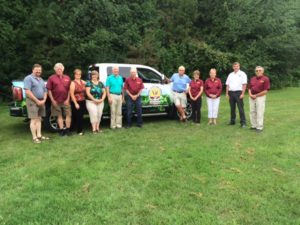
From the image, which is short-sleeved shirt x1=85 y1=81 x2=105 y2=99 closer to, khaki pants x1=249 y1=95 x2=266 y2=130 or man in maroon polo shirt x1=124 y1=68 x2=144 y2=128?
man in maroon polo shirt x1=124 y1=68 x2=144 y2=128

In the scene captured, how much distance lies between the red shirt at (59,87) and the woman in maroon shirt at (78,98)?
167mm

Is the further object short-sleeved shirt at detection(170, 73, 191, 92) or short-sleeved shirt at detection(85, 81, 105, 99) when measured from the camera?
short-sleeved shirt at detection(170, 73, 191, 92)

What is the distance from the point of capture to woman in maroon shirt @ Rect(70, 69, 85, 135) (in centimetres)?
895

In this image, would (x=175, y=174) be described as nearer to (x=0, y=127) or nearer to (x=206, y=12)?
(x=0, y=127)

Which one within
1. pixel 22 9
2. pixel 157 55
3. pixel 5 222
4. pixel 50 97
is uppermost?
pixel 22 9

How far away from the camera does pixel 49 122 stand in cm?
944

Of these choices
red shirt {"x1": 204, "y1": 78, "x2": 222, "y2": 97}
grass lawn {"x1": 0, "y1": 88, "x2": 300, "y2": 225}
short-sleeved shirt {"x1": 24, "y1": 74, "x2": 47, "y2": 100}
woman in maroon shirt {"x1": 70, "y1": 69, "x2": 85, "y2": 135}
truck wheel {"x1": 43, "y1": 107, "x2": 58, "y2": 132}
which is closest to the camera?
grass lawn {"x1": 0, "y1": 88, "x2": 300, "y2": 225}

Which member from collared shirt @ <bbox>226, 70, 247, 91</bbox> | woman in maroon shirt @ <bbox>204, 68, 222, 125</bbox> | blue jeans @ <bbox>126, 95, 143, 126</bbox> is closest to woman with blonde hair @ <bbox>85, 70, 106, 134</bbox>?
blue jeans @ <bbox>126, 95, 143, 126</bbox>

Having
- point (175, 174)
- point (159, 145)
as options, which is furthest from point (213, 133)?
point (175, 174)

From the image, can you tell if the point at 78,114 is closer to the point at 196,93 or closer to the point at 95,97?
the point at 95,97

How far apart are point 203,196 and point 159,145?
10.1ft

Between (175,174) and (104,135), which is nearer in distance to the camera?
(175,174)

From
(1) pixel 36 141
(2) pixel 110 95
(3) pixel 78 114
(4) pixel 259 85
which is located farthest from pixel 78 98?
(4) pixel 259 85

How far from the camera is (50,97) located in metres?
8.73
